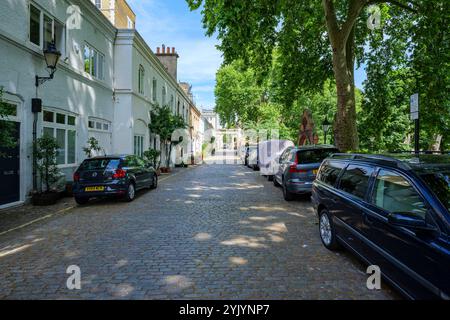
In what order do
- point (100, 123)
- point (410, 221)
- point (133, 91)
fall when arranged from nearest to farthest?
point (410, 221) < point (100, 123) < point (133, 91)

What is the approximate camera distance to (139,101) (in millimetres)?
18797

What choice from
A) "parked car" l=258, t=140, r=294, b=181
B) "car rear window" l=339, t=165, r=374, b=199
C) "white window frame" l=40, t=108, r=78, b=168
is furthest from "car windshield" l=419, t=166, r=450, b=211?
"parked car" l=258, t=140, r=294, b=181

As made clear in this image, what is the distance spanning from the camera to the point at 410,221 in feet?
9.38

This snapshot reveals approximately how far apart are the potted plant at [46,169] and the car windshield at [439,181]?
998 centimetres

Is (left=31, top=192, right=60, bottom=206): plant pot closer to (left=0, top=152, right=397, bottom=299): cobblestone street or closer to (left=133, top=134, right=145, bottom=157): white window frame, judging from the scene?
(left=0, top=152, right=397, bottom=299): cobblestone street

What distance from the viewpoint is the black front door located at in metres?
8.74

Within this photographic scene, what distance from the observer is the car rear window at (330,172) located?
529 cm

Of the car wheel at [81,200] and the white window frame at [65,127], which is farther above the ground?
the white window frame at [65,127]

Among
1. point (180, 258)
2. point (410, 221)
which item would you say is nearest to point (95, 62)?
point (180, 258)

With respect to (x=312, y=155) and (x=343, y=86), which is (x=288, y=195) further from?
(x=343, y=86)

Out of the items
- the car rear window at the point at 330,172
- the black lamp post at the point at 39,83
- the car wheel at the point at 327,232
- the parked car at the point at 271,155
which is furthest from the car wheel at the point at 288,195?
the black lamp post at the point at 39,83

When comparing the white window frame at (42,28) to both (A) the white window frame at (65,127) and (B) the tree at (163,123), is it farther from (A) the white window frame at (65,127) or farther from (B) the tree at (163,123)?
(B) the tree at (163,123)

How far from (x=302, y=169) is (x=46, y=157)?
26.8 ft
